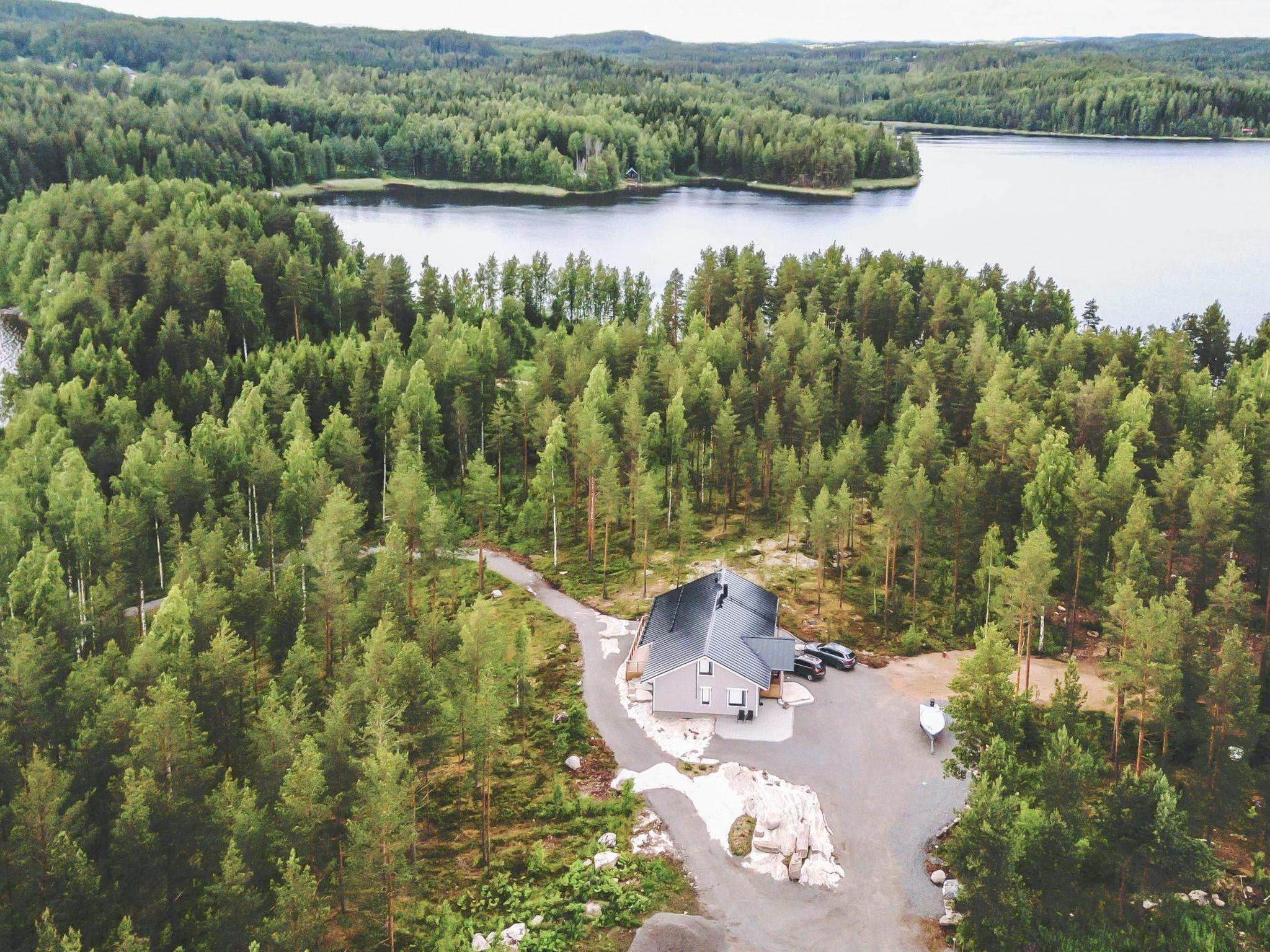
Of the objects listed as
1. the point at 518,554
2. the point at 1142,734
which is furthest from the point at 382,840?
the point at 518,554

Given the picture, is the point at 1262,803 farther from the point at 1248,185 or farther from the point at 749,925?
the point at 1248,185

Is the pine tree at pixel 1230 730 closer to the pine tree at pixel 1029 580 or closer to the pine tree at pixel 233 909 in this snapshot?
the pine tree at pixel 1029 580

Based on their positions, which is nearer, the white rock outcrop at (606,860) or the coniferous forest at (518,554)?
the coniferous forest at (518,554)

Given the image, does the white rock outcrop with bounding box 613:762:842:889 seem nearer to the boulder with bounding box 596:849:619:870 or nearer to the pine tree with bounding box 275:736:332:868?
the boulder with bounding box 596:849:619:870

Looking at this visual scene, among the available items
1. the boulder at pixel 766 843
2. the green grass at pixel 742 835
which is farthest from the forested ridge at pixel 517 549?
the boulder at pixel 766 843

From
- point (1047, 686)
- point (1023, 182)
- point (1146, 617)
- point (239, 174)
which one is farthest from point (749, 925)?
point (1023, 182)

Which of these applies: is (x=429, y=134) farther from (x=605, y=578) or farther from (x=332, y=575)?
(x=332, y=575)
